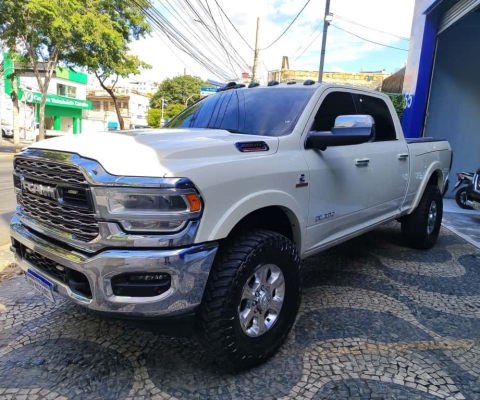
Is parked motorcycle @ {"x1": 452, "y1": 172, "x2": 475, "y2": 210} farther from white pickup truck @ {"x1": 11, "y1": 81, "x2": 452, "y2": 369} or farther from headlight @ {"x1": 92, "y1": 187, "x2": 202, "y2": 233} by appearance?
headlight @ {"x1": 92, "y1": 187, "x2": 202, "y2": 233}

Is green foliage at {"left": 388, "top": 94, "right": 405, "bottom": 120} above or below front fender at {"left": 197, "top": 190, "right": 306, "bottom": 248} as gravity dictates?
above

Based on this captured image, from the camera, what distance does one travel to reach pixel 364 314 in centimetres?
328

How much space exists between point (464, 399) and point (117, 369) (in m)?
2.00

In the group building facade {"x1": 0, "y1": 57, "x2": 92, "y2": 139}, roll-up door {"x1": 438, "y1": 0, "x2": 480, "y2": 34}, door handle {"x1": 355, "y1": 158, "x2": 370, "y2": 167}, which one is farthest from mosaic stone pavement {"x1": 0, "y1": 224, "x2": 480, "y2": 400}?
building facade {"x1": 0, "y1": 57, "x2": 92, "y2": 139}

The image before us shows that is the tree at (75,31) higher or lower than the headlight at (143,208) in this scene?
higher

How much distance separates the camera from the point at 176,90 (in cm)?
6247

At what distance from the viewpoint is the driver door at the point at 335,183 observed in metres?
3.04

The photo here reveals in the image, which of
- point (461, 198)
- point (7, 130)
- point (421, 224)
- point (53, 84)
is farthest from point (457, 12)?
point (53, 84)

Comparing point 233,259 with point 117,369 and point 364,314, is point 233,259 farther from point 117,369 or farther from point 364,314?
point 364,314

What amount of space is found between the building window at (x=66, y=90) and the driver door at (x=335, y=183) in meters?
41.1

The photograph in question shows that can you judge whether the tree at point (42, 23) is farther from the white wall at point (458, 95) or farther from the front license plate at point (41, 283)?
the front license plate at point (41, 283)

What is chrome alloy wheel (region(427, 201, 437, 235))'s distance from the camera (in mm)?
5195

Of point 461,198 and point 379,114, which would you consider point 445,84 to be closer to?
point 461,198

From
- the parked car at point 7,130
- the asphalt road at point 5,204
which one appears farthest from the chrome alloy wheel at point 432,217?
the parked car at point 7,130
